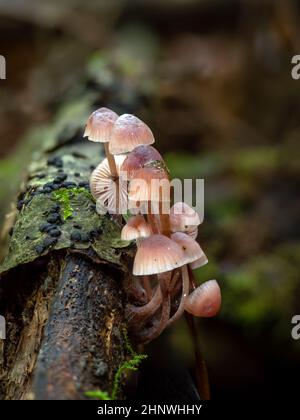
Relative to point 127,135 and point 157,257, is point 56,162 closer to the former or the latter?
point 127,135

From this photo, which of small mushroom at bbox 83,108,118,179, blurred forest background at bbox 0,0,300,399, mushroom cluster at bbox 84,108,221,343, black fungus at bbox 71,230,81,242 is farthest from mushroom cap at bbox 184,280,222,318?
blurred forest background at bbox 0,0,300,399

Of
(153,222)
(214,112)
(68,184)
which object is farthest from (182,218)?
(214,112)

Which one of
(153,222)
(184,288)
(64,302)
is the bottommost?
(64,302)

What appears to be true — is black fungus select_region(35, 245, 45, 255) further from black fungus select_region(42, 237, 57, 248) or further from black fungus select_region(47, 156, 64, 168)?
black fungus select_region(47, 156, 64, 168)

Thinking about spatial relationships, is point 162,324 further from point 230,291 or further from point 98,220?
point 230,291
